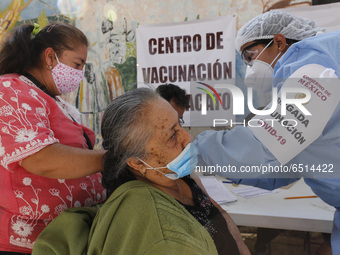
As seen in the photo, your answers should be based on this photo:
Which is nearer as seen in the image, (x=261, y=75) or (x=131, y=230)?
(x=131, y=230)

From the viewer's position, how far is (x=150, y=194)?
0.99 metres

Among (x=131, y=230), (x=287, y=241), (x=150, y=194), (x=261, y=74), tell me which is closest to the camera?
(x=131, y=230)

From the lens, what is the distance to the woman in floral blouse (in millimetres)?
941

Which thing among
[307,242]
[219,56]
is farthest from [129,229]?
[219,56]

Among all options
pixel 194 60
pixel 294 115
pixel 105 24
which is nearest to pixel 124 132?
pixel 294 115

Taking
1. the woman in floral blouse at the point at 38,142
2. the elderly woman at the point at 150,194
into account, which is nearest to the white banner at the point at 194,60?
the elderly woman at the point at 150,194

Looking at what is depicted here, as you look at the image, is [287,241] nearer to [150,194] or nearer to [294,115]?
[294,115]

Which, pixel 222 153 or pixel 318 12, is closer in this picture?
pixel 222 153

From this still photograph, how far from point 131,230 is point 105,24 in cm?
271

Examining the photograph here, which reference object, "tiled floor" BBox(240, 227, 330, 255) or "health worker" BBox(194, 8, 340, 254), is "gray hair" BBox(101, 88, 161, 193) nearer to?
"health worker" BBox(194, 8, 340, 254)

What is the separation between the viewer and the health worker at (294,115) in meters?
1.05

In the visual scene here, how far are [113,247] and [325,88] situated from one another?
0.91 m

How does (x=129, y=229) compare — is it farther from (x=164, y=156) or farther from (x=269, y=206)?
(x=269, y=206)

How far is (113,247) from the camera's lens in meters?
0.87
